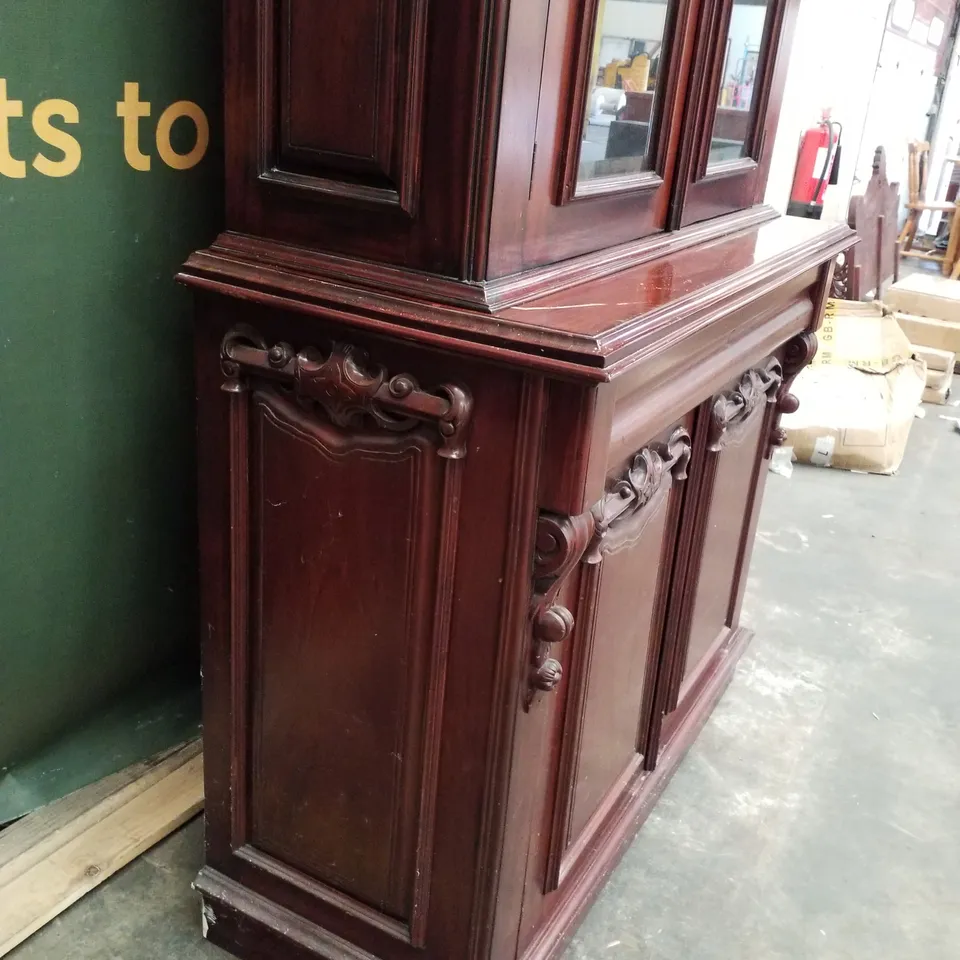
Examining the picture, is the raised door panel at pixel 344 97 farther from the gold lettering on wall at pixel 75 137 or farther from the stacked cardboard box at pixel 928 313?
the stacked cardboard box at pixel 928 313

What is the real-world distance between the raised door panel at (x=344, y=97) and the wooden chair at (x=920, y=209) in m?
5.98

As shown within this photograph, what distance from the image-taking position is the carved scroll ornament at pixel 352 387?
99 cm

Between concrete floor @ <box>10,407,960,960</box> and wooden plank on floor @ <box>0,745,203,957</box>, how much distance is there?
A: 32 mm

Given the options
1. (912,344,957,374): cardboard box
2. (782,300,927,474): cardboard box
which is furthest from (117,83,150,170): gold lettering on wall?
A: (912,344,957,374): cardboard box

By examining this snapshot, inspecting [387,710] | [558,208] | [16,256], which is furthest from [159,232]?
[387,710]

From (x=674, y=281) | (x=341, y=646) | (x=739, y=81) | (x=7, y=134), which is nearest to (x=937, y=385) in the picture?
(x=739, y=81)

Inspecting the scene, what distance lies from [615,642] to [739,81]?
3.04 ft

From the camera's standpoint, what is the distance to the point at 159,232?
1369 mm

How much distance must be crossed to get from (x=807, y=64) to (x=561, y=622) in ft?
11.5

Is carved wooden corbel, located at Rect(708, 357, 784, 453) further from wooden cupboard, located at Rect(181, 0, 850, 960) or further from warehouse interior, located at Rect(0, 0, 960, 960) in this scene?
warehouse interior, located at Rect(0, 0, 960, 960)

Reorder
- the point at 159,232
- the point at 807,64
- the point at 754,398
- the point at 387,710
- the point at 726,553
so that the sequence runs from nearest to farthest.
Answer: the point at 387,710
the point at 159,232
the point at 754,398
the point at 726,553
the point at 807,64

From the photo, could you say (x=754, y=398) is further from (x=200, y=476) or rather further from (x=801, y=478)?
(x=801, y=478)

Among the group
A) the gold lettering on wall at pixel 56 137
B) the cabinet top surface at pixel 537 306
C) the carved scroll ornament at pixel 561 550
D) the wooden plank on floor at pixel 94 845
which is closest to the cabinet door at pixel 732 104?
the cabinet top surface at pixel 537 306

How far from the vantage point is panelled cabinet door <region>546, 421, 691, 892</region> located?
1231 mm
